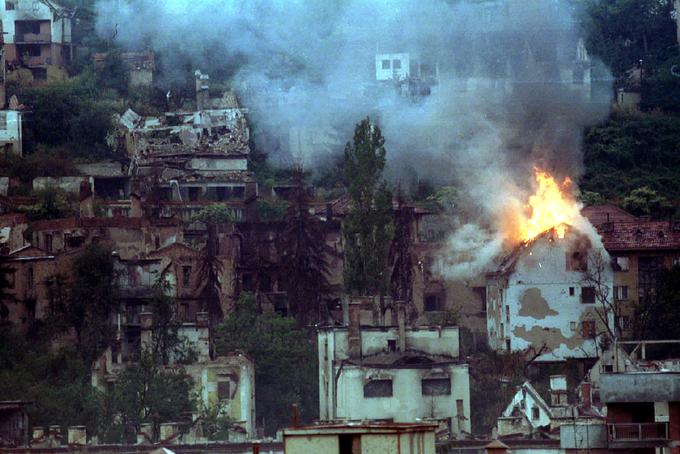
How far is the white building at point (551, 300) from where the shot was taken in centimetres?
7369

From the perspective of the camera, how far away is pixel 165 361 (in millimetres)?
71250

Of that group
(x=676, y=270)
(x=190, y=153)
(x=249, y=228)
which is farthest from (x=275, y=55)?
(x=676, y=270)

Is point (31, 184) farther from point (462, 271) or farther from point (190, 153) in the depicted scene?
point (462, 271)

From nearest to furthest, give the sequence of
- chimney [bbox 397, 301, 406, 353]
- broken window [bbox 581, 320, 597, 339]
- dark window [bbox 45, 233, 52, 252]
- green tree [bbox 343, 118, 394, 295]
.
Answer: chimney [bbox 397, 301, 406, 353] → green tree [bbox 343, 118, 394, 295] → broken window [bbox 581, 320, 597, 339] → dark window [bbox 45, 233, 52, 252]

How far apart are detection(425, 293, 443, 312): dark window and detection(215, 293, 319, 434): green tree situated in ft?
15.1

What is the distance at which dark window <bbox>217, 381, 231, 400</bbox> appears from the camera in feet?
229

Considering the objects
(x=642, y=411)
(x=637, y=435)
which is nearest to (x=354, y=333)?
(x=642, y=411)

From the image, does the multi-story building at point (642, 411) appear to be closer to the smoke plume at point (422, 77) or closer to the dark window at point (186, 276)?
the dark window at point (186, 276)

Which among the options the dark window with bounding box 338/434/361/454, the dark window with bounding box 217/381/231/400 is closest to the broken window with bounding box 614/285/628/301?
the dark window with bounding box 217/381/231/400

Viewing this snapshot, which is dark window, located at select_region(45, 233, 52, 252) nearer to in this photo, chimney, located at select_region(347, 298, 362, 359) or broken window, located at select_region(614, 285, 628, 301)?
chimney, located at select_region(347, 298, 362, 359)

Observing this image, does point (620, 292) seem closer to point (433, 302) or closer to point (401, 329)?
point (433, 302)

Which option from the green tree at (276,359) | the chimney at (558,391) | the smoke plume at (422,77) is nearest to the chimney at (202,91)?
the smoke plume at (422,77)

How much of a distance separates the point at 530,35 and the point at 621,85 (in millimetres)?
5013

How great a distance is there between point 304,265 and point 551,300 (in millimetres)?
6760
